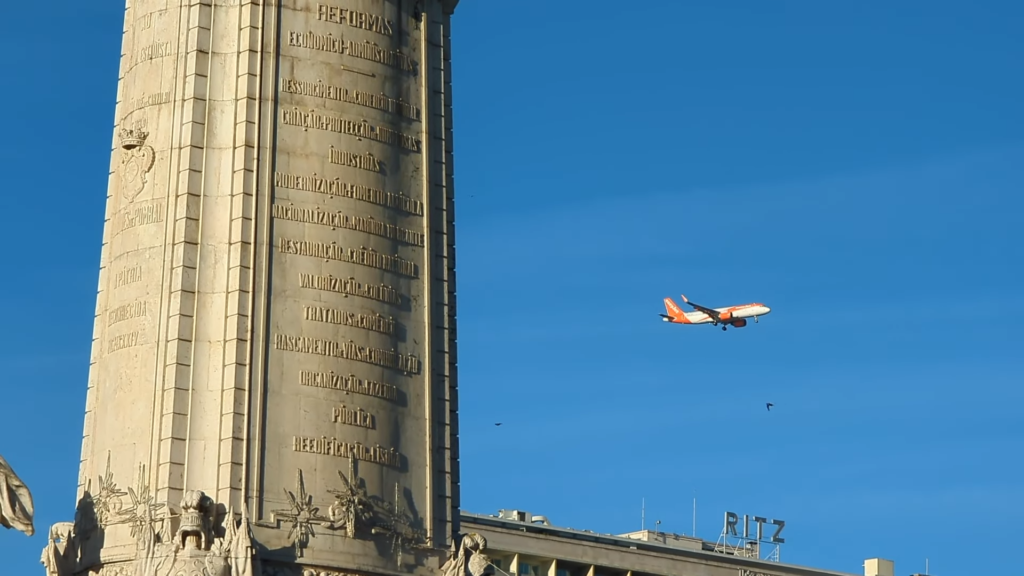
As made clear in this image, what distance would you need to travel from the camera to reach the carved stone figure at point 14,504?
4625 cm

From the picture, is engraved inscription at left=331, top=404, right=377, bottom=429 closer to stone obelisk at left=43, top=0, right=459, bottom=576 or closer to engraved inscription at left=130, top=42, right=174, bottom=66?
stone obelisk at left=43, top=0, right=459, bottom=576

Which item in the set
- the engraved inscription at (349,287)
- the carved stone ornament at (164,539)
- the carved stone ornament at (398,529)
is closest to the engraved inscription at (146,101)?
the engraved inscription at (349,287)

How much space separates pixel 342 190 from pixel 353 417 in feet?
17.6

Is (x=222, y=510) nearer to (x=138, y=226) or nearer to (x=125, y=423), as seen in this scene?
(x=125, y=423)

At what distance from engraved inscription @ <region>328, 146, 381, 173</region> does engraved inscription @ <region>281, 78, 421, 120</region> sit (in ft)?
4.27

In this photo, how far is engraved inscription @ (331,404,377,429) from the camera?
51.1 m

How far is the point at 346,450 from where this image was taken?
5103 cm

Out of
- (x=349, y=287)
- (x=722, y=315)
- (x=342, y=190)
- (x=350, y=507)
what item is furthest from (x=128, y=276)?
(x=722, y=315)

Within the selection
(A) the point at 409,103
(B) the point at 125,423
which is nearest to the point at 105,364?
(B) the point at 125,423

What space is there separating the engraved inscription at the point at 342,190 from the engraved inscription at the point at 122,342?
186 inches

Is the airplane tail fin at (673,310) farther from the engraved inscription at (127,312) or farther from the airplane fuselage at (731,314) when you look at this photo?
the engraved inscription at (127,312)

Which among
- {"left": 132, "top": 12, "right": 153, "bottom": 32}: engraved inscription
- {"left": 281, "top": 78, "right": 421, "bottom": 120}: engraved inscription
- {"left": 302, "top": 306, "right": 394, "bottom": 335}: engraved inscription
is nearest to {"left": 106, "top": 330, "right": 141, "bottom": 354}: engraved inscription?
{"left": 302, "top": 306, "right": 394, "bottom": 335}: engraved inscription

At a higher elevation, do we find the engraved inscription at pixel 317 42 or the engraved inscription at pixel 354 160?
the engraved inscription at pixel 317 42

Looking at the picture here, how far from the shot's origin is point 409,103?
55.0m
